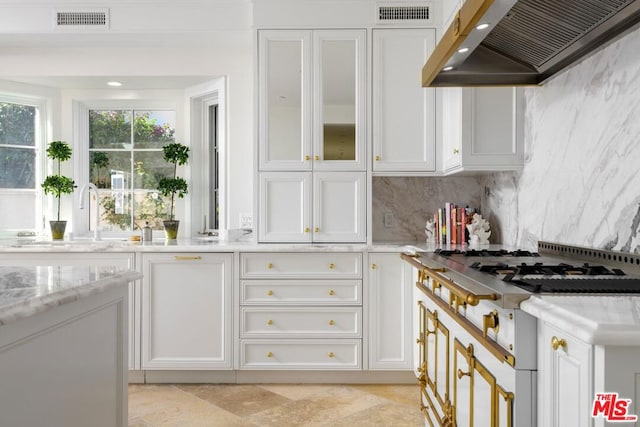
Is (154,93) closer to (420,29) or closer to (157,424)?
(420,29)

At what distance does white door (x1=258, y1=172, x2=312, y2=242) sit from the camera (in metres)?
3.18

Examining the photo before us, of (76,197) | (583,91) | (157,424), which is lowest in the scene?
(157,424)

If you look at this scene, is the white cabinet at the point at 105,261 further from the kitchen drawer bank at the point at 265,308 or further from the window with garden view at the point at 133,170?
the window with garden view at the point at 133,170

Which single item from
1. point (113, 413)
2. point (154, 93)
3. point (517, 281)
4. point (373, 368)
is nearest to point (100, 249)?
point (154, 93)

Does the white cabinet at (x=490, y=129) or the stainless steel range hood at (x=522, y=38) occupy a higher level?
the stainless steel range hood at (x=522, y=38)

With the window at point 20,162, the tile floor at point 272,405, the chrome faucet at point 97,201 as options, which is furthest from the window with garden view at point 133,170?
the tile floor at point 272,405

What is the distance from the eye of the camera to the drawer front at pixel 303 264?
3076 mm

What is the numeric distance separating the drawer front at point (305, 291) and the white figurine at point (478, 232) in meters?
0.74

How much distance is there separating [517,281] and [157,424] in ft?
6.83

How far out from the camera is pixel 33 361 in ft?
3.99

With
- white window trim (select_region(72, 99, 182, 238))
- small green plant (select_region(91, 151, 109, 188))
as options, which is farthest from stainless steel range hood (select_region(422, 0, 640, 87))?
small green plant (select_region(91, 151, 109, 188))

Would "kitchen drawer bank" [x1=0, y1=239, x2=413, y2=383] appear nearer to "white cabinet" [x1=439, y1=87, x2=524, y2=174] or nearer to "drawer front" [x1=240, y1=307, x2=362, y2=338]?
"drawer front" [x1=240, y1=307, x2=362, y2=338]

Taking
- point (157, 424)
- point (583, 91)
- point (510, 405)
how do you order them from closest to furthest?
point (510, 405) < point (583, 91) < point (157, 424)

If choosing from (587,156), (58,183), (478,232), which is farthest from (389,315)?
(58,183)
